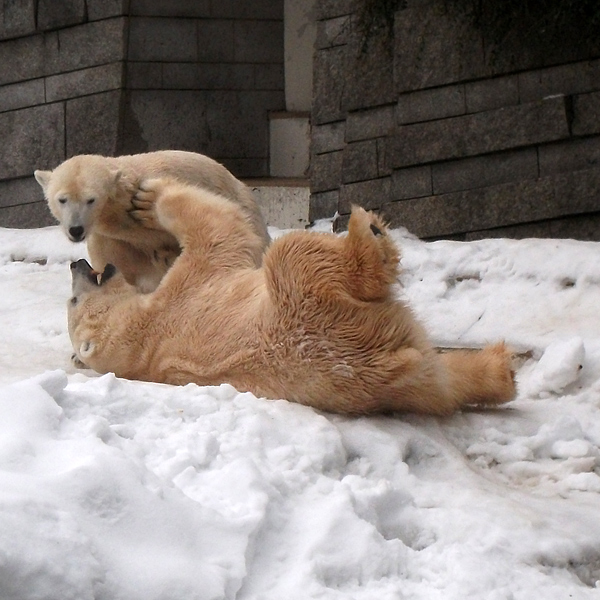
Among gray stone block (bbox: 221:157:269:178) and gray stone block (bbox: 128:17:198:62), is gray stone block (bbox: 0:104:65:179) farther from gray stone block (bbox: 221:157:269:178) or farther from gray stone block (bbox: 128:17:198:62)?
gray stone block (bbox: 221:157:269:178)

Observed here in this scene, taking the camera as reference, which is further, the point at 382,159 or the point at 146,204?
the point at 382,159

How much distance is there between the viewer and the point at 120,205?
13.4 ft

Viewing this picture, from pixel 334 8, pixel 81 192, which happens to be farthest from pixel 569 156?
pixel 81 192

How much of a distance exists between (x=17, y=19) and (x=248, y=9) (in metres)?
2.16

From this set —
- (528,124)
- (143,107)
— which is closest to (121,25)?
(143,107)

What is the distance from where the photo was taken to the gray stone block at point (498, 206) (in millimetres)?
5973

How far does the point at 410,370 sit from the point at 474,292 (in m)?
2.19

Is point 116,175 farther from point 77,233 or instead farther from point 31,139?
point 31,139

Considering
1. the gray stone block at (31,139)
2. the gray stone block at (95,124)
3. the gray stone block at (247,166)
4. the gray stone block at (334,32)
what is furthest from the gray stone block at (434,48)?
the gray stone block at (31,139)

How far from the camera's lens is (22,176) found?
8328 mm

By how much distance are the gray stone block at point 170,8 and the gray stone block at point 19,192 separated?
1.74 meters

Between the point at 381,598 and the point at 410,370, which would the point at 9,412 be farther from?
the point at 410,370

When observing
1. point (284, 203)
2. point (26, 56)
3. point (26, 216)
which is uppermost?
point (26, 56)

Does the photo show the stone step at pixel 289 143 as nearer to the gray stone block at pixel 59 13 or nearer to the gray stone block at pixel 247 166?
the gray stone block at pixel 247 166
